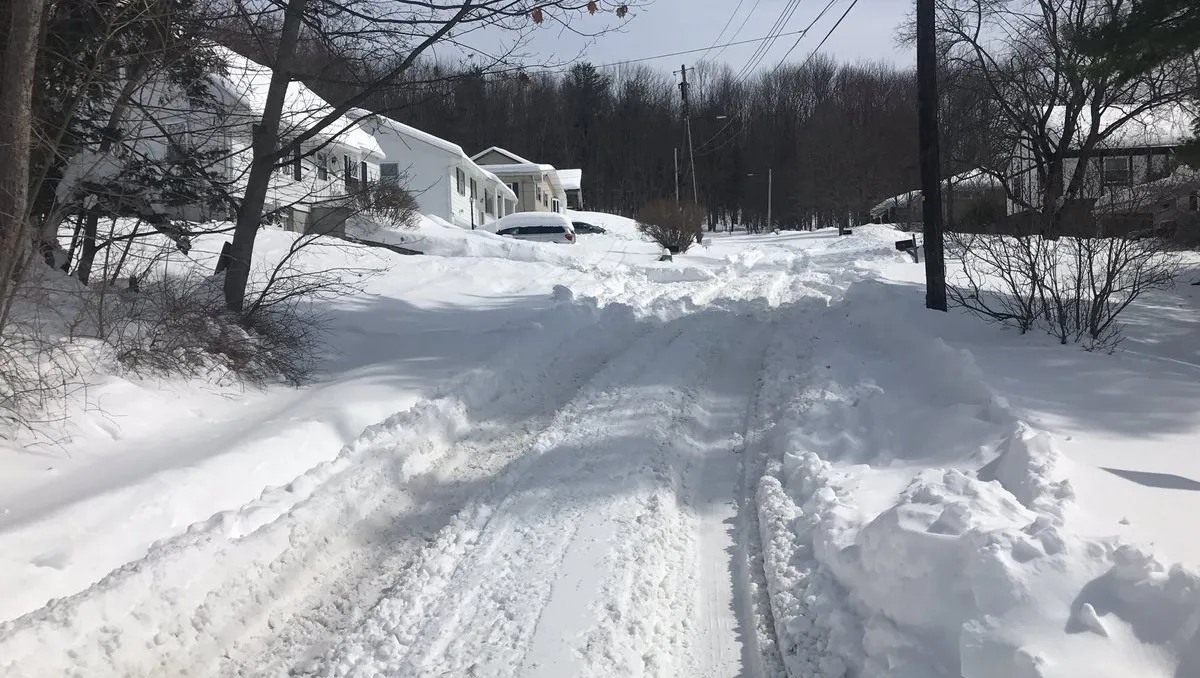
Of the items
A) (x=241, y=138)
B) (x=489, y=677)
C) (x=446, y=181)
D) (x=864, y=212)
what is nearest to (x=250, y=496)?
(x=489, y=677)

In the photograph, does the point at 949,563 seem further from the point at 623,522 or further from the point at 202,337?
the point at 202,337

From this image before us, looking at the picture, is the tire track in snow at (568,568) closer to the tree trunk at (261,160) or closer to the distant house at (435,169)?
the tree trunk at (261,160)

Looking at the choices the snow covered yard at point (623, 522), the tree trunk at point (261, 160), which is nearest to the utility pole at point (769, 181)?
the snow covered yard at point (623, 522)

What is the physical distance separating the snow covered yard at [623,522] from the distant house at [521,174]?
5174 cm

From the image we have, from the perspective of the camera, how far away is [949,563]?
4.16 meters

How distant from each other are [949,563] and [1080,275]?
7.10 meters

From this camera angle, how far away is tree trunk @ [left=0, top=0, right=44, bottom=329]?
248 inches

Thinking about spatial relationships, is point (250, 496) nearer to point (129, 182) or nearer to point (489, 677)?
point (489, 677)

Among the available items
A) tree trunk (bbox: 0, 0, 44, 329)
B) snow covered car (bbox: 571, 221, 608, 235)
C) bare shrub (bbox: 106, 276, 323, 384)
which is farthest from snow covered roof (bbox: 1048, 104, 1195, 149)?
tree trunk (bbox: 0, 0, 44, 329)

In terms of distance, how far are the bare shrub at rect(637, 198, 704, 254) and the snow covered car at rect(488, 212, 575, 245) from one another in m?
3.26

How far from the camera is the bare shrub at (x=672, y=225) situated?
33.6m

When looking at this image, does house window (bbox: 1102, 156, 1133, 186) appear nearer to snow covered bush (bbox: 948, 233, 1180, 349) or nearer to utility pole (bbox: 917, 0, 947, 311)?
snow covered bush (bbox: 948, 233, 1180, 349)

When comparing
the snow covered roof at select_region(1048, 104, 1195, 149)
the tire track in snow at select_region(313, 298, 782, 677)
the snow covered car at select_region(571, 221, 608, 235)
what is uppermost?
the snow covered roof at select_region(1048, 104, 1195, 149)

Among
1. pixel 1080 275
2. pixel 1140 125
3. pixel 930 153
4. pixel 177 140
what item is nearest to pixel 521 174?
pixel 1140 125
